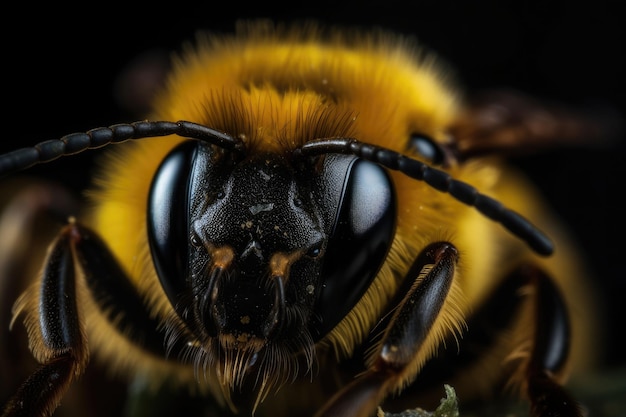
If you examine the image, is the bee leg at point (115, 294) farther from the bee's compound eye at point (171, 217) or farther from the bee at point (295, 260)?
the bee's compound eye at point (171, 217)

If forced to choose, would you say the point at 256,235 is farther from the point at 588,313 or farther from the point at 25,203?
the point at 588,313

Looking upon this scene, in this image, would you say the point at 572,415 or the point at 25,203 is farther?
the point at 25,203

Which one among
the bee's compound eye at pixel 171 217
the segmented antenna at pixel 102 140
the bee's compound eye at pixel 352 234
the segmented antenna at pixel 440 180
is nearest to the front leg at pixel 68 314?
the bee's compound eye at pixel 171 217

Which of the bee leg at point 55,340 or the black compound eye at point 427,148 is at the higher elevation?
the black compound eye at point 427,148

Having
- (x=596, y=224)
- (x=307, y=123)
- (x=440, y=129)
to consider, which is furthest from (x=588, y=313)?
(x=307, y=123)

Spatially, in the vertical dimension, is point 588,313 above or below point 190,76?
below

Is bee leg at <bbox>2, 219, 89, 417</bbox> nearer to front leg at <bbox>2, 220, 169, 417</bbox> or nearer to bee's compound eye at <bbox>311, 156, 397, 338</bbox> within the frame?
front leg at <bbox>2, 220, 169, 417</bbox>

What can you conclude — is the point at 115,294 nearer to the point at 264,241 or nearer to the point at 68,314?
the point at 68,314
